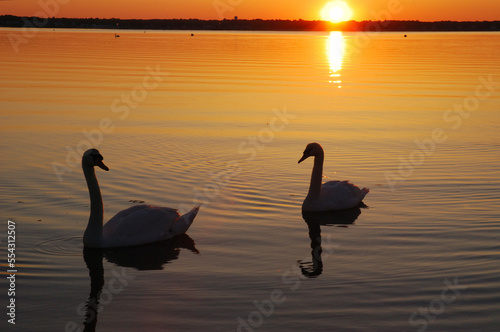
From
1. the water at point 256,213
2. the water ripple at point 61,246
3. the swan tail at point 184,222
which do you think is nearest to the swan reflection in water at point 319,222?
the water at point 256,213

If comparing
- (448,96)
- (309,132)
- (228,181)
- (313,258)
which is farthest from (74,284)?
(448,96)

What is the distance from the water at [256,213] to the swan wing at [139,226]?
185 mm

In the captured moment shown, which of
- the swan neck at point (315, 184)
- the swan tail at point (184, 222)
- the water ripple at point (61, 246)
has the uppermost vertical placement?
the swan neck at point (315, 184)

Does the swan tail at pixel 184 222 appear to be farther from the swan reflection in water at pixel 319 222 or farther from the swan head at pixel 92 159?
the swan reflection in water at pixel 319 222

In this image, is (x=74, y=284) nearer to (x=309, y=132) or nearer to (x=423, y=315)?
(x=423, y=315)

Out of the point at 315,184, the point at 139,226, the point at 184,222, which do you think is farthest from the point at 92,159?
the point at 315,184

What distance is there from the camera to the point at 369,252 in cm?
1023

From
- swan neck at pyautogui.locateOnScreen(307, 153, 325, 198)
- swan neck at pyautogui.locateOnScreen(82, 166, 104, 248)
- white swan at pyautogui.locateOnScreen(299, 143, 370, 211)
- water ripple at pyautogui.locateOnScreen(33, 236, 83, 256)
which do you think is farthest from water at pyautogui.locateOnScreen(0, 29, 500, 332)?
swan neck at pyautogui.locateOnScreen(307, 153, 325, 198)

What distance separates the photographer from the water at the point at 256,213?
8.12 metres

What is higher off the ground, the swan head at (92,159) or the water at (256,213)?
the swan head at (92,159)

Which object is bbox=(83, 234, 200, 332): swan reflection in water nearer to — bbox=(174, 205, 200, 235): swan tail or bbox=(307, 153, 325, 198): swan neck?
bbox=(174, 205, 200, 235): swan tail

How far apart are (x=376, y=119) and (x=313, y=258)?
13482 millimetres

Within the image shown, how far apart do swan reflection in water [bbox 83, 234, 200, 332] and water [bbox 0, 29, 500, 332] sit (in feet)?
0.13

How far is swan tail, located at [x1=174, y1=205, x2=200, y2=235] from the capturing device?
434 inches
